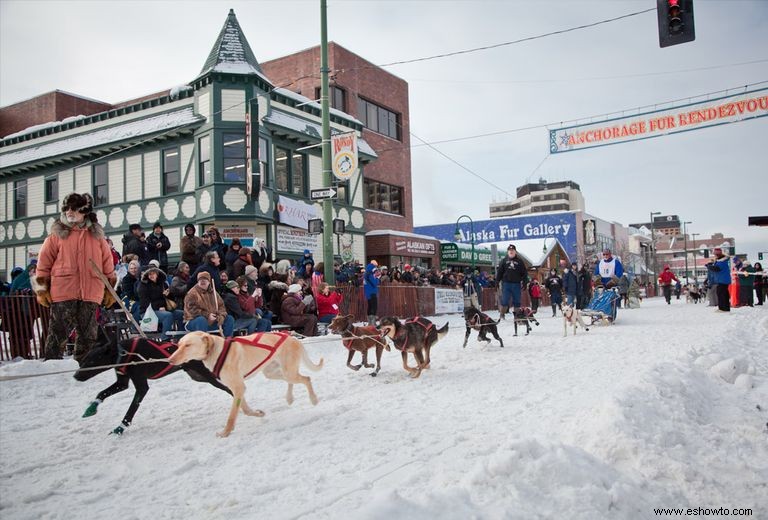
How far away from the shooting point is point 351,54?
2522cm

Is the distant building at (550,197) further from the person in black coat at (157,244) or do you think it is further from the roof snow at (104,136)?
the person in black coat at (157,244)

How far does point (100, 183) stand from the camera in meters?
20.2

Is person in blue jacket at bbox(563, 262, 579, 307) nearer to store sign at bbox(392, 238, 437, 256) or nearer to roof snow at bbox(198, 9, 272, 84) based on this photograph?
store sign at bbox(392, 238, 437, 256)

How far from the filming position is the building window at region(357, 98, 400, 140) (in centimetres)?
2559

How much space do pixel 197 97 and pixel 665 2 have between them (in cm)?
1464

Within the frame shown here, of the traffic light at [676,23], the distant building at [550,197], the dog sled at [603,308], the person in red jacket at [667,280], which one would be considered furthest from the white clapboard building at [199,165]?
the distant building at [550,197]

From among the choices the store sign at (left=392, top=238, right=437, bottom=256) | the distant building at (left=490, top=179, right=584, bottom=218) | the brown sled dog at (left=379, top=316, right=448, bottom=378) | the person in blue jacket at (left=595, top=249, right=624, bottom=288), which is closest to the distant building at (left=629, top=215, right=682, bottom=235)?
the distant building at (left=490, top=179, right=584, bottom=218)

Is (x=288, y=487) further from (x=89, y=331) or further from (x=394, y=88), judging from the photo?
(x=394, y=88)

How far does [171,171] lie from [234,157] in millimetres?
2772

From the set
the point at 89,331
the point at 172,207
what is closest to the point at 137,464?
the point at 89,331

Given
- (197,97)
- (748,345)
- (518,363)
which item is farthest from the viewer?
(197,97)

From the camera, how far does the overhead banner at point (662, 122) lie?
1384 centimetres

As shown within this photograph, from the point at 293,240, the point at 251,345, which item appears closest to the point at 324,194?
the point at 251,345

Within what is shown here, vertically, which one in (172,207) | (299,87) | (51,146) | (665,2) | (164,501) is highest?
(299,87)
